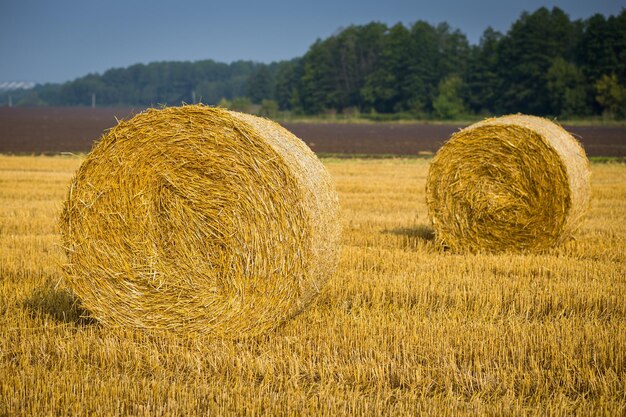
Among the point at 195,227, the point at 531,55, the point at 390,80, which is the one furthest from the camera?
the point at 390,80

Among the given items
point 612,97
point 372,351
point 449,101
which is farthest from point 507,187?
point 449,101

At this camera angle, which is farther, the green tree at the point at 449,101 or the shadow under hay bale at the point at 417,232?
the green tree at the point at 449,101

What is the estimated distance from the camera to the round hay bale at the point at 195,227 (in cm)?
639

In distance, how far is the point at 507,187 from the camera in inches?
400

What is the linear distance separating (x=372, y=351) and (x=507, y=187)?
4892mm

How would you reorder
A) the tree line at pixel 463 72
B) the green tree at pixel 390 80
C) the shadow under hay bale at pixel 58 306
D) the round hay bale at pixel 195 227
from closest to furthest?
the round hay bale at pixel 195 227
the shadow under hay bale at pixel 58 306
the tree line at pixel 463 72
the green tree at pixel 390 80

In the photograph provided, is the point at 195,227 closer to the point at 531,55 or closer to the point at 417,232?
the point at 417,232

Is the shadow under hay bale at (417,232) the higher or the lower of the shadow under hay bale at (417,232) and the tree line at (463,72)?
the lower

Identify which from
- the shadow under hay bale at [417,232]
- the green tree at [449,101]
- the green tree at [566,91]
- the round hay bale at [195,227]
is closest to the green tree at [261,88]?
the green tree at [449,101]

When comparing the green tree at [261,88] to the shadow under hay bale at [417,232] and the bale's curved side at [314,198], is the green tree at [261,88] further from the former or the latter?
the bale's curved side at [314,198]

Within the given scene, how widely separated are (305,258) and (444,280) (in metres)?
2.47

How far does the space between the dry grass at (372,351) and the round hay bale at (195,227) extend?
9.7 inches

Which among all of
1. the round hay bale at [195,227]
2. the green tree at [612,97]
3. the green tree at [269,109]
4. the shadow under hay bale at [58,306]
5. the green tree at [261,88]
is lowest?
the shadow under hay bale at [58,306]

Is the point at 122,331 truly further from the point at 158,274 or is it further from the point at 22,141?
the point at 22,141
